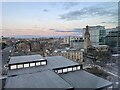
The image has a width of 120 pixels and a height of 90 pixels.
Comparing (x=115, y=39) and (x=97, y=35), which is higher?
(x=97, y=35)

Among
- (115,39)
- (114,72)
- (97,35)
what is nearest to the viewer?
(114,72)

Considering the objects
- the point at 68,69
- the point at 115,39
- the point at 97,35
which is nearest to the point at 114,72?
the point at 115,39

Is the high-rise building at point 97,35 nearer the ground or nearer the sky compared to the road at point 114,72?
nearer the sky

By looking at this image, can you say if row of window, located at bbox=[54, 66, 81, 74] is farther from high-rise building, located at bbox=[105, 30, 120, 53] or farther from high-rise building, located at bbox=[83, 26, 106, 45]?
high-rise building, located at bbox=[83, 26, 106, 45]

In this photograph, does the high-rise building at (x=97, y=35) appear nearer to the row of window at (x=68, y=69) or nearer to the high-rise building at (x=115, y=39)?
the high-rise building at (x=115, y=39)

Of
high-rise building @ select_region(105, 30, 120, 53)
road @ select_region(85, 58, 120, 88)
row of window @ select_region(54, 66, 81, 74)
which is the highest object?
high-rise building @ select_region(105, 30, 120, 53)

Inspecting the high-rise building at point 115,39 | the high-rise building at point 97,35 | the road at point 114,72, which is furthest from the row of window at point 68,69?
the high-rise building at point 97,35

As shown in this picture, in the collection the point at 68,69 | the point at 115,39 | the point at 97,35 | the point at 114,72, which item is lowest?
the point at 114,72

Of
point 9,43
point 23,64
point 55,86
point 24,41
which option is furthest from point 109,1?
point 9,43

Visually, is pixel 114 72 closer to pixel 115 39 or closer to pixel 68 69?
pixel 115 39

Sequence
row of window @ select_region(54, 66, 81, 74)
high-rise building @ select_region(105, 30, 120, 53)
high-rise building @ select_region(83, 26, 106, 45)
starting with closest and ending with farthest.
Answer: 1. row of window @ select_region(54, 66, 81, 74)
2. high-rise building @ select_region(105, 30, 120, 53)
3. high-rise building @ select_region(83, 26, 106, 45)

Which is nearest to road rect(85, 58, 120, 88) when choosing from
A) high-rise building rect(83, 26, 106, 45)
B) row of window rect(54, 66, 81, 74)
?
row of window rect(54, 66, 81, 74)

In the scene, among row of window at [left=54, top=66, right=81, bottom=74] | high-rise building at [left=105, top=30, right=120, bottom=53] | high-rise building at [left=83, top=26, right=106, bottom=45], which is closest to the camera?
row of window at [left=54, top=66, right=81, bottom=74]

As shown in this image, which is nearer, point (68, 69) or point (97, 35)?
point (68, 69)
